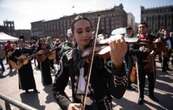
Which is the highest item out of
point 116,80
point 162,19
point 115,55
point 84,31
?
point 162,19

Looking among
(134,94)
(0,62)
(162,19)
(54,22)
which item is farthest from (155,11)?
(134,94)

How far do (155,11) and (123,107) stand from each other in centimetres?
6857

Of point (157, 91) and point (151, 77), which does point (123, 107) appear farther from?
point (157, 91)

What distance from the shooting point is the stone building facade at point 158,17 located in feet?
214

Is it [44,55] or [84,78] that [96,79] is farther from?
[44,55]

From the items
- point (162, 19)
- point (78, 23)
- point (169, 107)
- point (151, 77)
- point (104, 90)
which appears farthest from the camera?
point (162, 19)

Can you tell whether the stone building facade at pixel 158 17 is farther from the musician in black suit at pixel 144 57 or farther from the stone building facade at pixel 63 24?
the musician in black suit at pixel 144 57

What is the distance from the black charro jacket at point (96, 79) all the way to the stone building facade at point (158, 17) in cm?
6561

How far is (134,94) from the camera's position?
6.41 metres

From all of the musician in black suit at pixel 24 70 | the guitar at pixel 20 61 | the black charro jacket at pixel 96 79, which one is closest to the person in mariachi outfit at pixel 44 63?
the musician in black suit at pixel 24 70

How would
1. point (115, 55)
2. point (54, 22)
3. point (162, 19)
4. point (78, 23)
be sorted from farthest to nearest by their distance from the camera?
1. point (54, 22)
2. point (162, 19)
3. point (78, 23)
4. point (115, 55)

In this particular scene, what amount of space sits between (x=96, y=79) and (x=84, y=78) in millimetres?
133

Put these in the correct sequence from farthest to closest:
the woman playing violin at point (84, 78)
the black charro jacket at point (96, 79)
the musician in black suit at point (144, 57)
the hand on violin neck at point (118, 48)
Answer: the musician in black suit at point (144, 57) < the woman playing violin at point (84, 78) < the black charro jacket at point (96, 79) < the hand on violin neck at point (118, 48)

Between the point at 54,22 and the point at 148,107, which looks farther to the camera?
the point at 54,22
